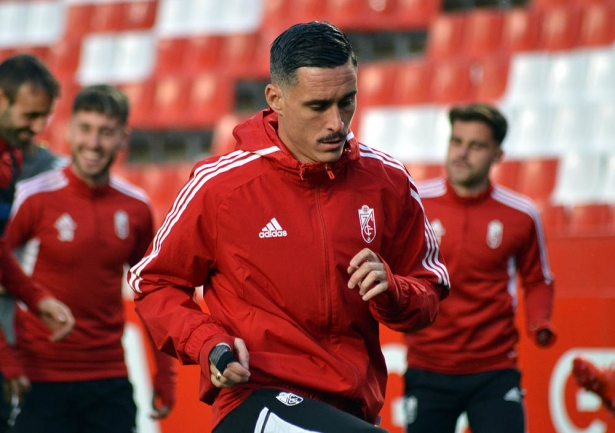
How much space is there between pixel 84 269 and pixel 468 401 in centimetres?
211

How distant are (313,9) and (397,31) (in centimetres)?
134

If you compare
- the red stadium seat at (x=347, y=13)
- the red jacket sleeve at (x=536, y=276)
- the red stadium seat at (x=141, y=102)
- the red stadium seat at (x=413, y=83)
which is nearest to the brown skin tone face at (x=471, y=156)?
the red jacket sleeve at (x=536, y=276)

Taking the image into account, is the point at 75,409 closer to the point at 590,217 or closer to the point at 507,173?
the point at 590,217

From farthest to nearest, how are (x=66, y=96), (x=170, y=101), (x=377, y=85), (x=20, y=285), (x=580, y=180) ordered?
(x=66, y=96)
(x=170, y=101)
(x=377, y=85)
(x=580, y=180)
(x=20, y=285)

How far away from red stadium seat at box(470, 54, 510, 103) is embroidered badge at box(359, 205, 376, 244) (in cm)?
866

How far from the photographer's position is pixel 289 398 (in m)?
2.96

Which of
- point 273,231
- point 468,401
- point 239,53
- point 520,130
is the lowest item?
point 468,401

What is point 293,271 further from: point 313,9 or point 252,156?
point 313,9

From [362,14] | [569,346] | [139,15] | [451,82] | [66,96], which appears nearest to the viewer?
[569,346]

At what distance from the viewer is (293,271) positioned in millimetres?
3049

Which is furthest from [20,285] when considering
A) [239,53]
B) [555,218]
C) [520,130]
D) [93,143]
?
[239,53]

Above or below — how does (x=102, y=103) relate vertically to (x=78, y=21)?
below

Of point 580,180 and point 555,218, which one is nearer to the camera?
point 555,218

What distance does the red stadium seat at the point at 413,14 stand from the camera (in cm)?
1268
